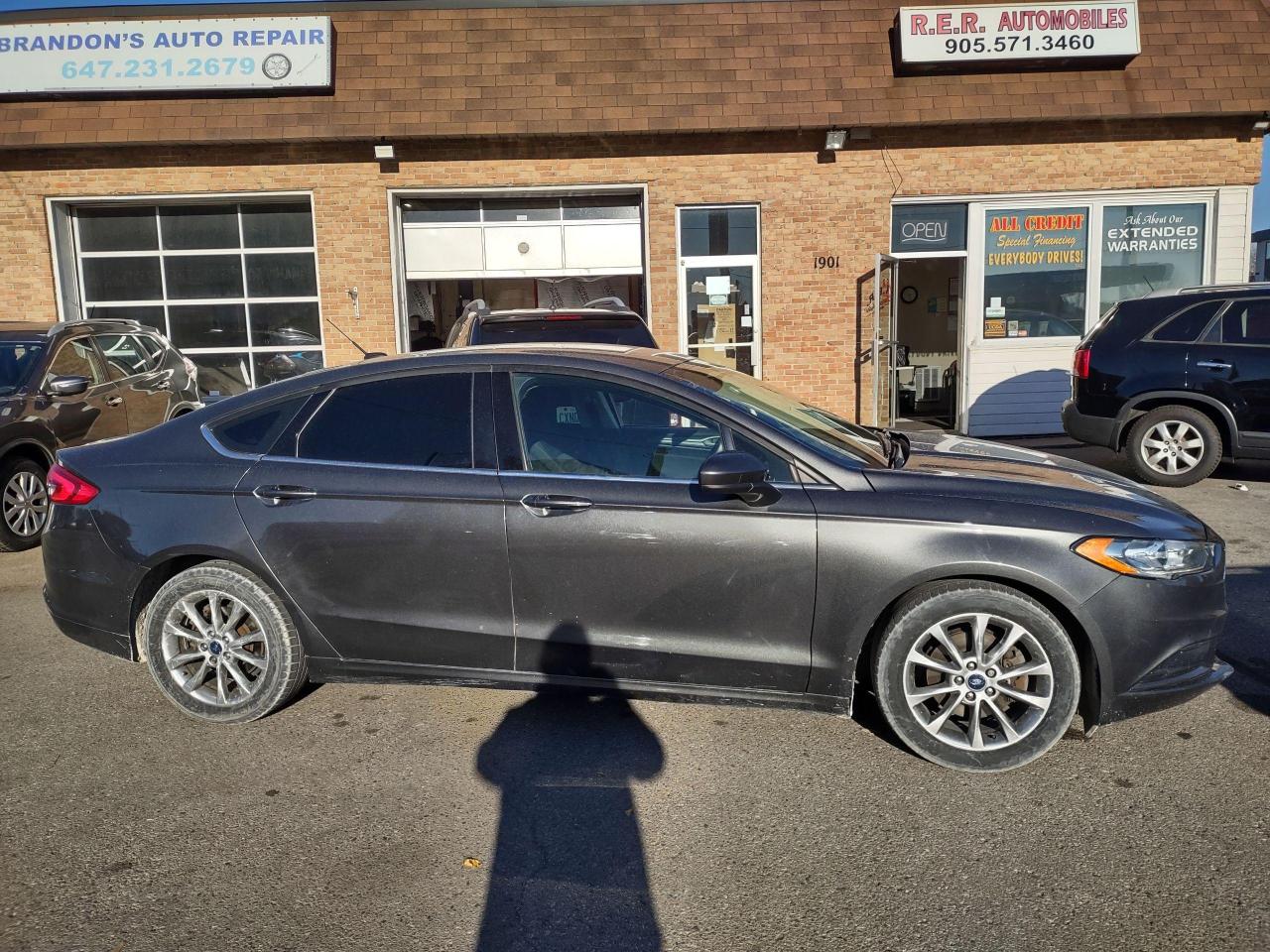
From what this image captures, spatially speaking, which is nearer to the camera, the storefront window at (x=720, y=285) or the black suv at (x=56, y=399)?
the black suv at (x=56, y=399)

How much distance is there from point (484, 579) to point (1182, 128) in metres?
12.0

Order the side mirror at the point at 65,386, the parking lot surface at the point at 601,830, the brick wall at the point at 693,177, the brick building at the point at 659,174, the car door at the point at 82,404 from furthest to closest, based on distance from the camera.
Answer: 1. the brick wall at the point at 693,177
2. the brick building at the point at 659,174
3. the car door at the point at 82,404
4. the side mirror at the point at 65,386
5. the parking lot surface at the point at 601,830

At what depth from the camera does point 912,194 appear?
1223 cm

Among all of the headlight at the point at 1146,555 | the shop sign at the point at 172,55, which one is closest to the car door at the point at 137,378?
the shop sign at the point at 172,55

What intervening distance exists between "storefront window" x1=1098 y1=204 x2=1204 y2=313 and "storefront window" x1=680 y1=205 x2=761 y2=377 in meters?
4.56

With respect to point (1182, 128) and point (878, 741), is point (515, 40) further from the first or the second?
point (878, 741)

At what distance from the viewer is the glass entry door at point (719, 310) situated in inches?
489

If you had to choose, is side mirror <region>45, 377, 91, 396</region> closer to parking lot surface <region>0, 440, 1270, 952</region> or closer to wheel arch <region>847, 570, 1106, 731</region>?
parking lot surface <region>0, 440, 1270, 952</region>

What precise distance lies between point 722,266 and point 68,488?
923 cm

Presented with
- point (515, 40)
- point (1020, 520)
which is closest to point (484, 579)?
point (1020, 520)

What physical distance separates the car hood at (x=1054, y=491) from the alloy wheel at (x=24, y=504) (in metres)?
6.45

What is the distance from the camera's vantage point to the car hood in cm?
365

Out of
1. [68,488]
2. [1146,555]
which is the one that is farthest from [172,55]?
[1146,555]

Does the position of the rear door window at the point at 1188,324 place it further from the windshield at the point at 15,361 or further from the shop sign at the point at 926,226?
the windshield at the point at 15,361
